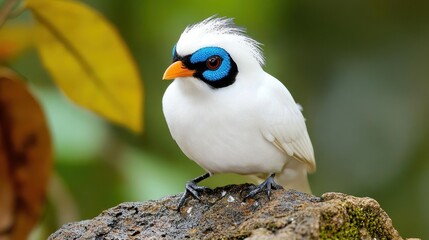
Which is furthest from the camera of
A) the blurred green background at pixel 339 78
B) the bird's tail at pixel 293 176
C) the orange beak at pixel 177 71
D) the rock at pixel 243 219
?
the blurred green background at pixel 339 78

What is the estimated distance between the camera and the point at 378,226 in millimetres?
2312

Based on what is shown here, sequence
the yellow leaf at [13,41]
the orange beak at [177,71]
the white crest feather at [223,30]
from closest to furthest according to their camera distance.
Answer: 1. the orange beak at [177,71]
2. the white crest feather at [223,30]
3. the yellow leaf at [13,41]

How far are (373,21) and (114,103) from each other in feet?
9.55

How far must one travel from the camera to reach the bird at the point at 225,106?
8.48 feet

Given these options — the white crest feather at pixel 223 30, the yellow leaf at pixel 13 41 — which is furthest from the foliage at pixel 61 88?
the white crest feather at pixel 223 30

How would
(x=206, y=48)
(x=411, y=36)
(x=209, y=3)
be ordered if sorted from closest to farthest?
1. (x=206, y=48)
2. (x=209, y=3)
3. (x=411, y=36)

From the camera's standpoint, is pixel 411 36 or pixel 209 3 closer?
pixel 209 3

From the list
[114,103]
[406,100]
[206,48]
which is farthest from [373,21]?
[206,48]

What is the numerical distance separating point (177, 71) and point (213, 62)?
131 mm

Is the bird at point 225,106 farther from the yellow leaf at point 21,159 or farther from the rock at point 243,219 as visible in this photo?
the yellow leaf at point 21,159

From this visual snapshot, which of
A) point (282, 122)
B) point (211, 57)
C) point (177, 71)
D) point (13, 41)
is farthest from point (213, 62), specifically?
point (13, 41)

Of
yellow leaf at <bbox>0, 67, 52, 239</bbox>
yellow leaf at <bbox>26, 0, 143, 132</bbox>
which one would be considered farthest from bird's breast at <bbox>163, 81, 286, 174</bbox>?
yellow leaf at <bbox>0, 67, 52, 239</bbox>

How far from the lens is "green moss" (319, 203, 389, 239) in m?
2.15

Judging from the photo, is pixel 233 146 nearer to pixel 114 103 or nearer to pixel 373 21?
pixel 114 103
